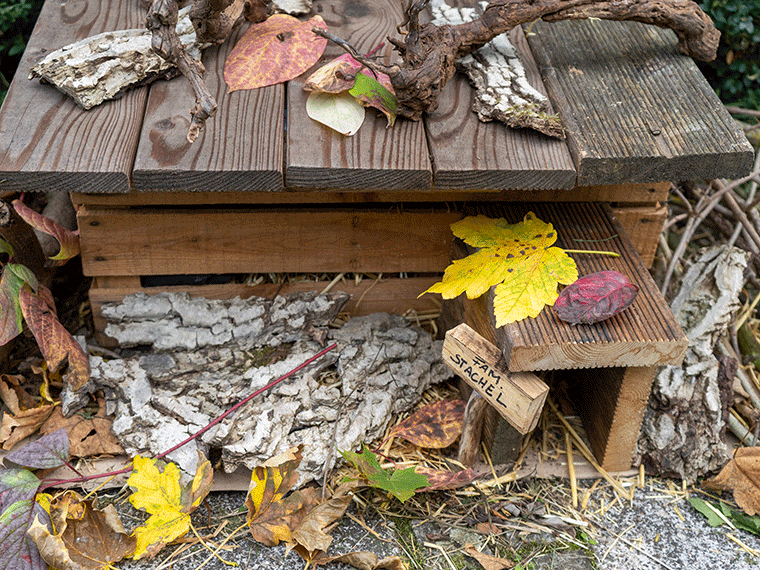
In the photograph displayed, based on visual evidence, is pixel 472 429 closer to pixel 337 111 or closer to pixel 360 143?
pixel 360 143

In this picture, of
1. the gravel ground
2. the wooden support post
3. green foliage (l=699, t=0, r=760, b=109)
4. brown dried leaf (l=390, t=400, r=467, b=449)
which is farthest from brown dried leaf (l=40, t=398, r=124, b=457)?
green foliage (l=699, t=0, r=760, b=109)

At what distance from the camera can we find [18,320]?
204 cm

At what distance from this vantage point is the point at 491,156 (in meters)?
1.83

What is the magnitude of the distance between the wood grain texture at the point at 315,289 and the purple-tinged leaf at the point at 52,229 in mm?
184

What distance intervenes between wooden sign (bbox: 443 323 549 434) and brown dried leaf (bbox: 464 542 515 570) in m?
0.33

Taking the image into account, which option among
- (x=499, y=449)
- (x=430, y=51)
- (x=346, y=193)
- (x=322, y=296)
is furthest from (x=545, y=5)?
(x=499, y=449)

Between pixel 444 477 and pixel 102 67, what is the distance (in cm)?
146

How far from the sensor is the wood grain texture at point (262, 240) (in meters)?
2.19

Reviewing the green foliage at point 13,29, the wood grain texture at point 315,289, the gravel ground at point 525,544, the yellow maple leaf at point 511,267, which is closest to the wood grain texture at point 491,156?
the yellow maple leaf at point 511,267

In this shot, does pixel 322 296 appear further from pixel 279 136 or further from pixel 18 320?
pixel 18 320

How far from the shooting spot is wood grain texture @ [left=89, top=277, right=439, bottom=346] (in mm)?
2326

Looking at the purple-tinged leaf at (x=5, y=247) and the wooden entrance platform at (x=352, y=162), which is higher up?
the wooden entrance platform at (x=352, y=162)

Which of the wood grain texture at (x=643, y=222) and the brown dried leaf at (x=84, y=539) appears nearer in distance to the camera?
the brown dried leaf at (x=84, y=539)

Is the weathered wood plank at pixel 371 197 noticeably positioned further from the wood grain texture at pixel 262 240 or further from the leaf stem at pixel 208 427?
the leaf stem at pixel 208 427
